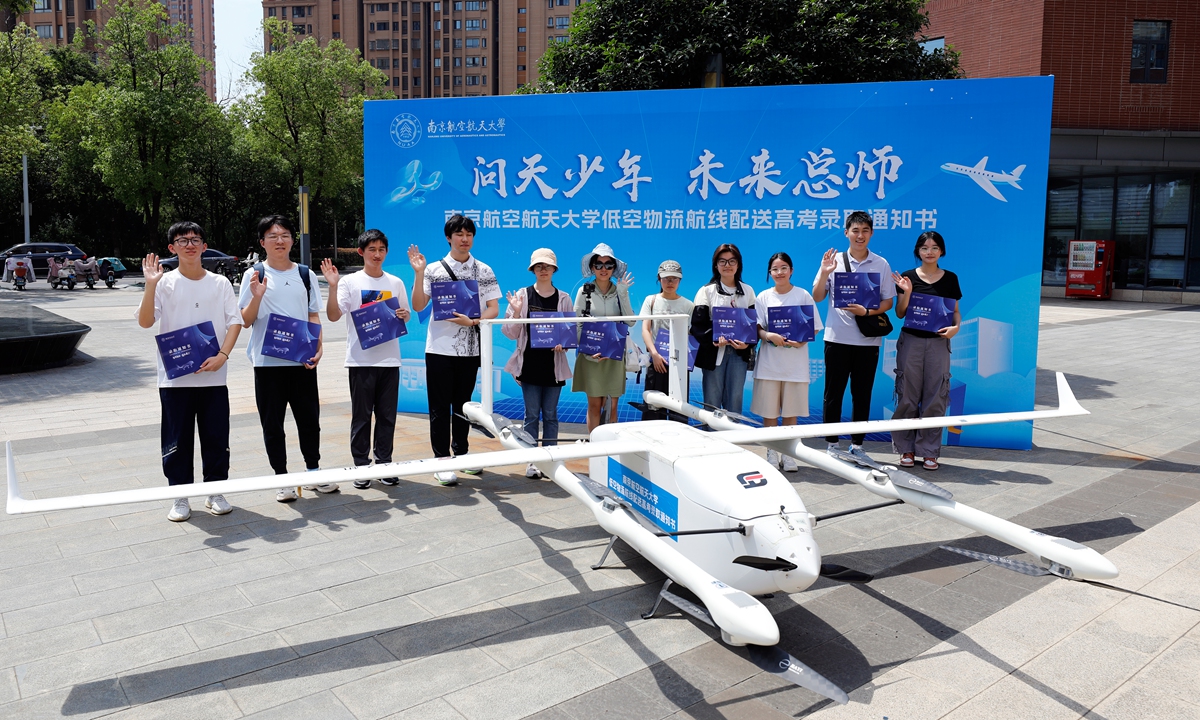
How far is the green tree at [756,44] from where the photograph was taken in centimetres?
1049

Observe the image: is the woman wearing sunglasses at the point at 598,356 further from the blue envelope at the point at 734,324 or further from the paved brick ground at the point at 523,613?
the paved brick ground at the point at 523,613

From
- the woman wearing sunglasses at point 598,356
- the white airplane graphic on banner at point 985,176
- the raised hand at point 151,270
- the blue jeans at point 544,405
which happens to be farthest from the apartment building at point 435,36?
the raised hand at point 151,270

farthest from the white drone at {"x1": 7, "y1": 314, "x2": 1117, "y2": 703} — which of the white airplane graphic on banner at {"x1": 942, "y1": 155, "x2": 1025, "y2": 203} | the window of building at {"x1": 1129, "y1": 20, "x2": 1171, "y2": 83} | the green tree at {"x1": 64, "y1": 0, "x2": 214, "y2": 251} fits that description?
the green tree at {"x1": 64, "y1": 0, "x2": 214, "y2": 251}

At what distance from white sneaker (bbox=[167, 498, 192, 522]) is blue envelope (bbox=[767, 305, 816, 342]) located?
459cm

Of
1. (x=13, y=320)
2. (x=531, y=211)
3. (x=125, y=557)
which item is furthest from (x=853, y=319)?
(x=13, y=320)

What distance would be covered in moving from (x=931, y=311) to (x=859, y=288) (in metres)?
0.61

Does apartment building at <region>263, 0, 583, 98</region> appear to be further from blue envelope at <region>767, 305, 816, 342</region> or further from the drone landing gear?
the drone landing gear

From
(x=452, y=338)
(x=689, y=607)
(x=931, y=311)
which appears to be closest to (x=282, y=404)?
(x=452, y=338)

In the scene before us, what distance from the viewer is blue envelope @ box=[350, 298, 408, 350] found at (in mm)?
6082

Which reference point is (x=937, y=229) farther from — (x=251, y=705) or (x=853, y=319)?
(x=251, y=705)

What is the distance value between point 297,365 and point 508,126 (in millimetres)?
3927

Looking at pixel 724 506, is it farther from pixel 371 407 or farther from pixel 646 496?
pixel 371 407

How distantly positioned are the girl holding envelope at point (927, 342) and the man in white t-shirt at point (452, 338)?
3.40 meters

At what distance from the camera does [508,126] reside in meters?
→ 8.63
